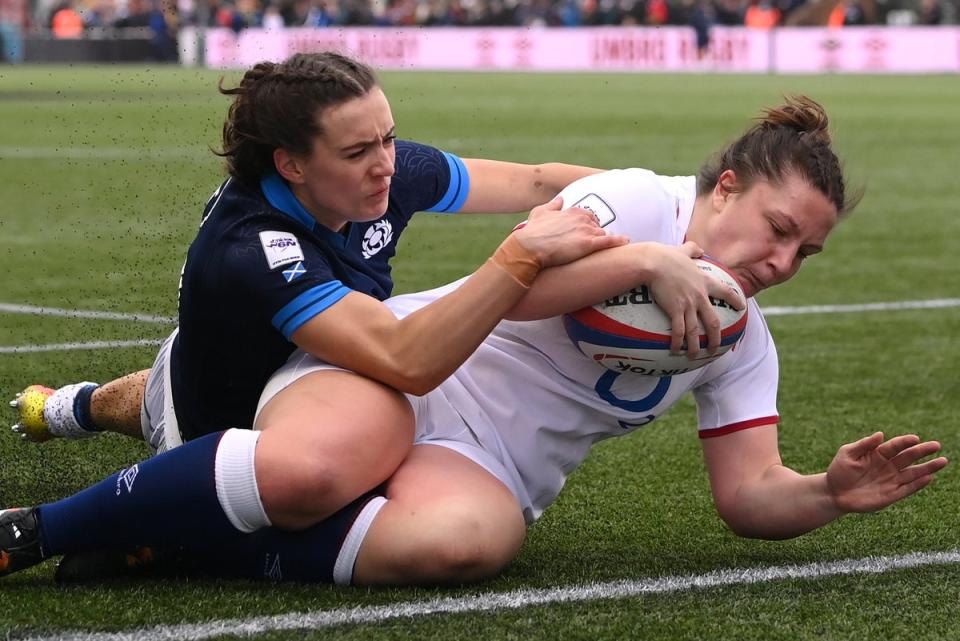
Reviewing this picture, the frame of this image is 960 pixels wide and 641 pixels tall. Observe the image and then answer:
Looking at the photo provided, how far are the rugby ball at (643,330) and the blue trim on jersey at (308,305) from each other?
1.71 ft

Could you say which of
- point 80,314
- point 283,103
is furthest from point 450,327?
point 80,314

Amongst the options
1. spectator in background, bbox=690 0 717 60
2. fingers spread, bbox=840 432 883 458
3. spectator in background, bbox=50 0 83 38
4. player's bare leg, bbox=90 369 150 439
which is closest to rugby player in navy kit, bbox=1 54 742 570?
fingers spread, bbox=840 432 883 458

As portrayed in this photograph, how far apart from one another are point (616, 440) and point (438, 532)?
1.90 meters

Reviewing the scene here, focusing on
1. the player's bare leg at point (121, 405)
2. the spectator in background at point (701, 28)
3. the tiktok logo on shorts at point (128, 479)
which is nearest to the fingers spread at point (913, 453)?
the tiktok logo on shorts at point (128, 479)

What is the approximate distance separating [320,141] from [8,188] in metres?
10.0

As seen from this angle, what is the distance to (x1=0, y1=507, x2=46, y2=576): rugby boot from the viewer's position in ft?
10.8

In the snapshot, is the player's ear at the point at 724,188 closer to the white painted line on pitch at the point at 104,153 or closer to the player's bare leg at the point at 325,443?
the player's bare leg at the point at 325,443

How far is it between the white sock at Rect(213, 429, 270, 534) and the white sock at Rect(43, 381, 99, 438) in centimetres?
140

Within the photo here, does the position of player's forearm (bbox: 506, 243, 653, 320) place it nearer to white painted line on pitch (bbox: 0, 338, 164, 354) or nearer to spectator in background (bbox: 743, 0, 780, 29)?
white painted line on pitch (bbox: 0, 338, 164, 354)

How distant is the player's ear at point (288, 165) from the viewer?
11.3 ft

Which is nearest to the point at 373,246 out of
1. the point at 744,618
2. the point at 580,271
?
the point at 580,271

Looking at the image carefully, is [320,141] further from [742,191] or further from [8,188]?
[8,188]

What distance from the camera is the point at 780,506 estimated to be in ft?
11.7

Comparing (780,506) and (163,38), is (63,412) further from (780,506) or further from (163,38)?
(163,38)
